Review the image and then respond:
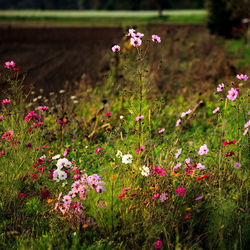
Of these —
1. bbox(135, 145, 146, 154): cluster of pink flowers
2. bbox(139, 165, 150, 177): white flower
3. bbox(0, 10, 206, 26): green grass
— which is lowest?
bbox(0, 10, 206, 26): green grass

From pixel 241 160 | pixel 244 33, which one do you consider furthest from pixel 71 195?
pixel 244 33

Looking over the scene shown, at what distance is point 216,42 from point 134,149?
413 inches

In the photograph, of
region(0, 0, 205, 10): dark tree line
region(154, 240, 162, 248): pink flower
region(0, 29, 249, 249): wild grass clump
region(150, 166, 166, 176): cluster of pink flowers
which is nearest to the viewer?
region(154, 240, 162, 248): pink flower

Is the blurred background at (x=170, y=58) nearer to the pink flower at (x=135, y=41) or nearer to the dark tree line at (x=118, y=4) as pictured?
the pink flower at (x=135, y=41)

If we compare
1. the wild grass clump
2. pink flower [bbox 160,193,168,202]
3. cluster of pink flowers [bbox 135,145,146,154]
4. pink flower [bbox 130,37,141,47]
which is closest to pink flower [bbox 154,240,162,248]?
the wild grass clump

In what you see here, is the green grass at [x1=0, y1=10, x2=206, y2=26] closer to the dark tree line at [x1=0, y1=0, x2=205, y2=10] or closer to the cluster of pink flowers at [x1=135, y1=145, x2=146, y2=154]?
the dark tree line at [x1=0, y1=0, x2=205, y2=10]

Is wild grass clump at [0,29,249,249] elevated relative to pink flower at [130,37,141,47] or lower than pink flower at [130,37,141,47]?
lower

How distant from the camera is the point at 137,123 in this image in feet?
10.1

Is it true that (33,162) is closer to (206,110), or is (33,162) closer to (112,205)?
(112,205)

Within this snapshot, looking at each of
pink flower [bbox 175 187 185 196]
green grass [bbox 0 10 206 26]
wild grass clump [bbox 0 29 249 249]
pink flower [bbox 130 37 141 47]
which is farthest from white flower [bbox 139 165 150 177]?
green grass [bbox 0 10 206 26]

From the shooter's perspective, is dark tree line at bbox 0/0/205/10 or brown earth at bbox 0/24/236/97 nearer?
brown earth at bbox 0/24/236/97

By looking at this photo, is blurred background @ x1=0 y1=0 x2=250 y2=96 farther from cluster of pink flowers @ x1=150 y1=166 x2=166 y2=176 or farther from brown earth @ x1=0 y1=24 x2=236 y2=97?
cluster of pink flowers @ x1=150 y1=166 x2=166 y2=176

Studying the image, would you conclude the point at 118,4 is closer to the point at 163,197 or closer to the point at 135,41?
the point at 135,41

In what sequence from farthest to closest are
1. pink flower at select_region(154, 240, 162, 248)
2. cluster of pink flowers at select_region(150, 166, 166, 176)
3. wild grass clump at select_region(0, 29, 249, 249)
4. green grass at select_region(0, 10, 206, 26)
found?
green grass at select_region(0, 10, 206, 26) < cluster of pink flowers at select_region(150, 166, 166, 176) < wild grass clump at select_region(0, 29, 249, 249) < pink flower at select_region(154, 240, 162, 248)
